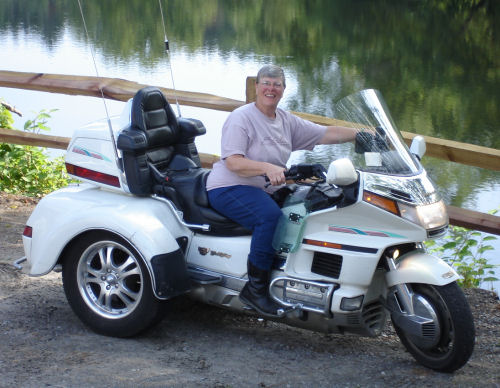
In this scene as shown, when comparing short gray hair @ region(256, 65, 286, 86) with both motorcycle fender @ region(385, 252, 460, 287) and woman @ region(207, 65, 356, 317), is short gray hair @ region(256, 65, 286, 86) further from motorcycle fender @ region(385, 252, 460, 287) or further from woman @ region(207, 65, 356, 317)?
motorcycle fender @ region(385, 252, 460, 287)

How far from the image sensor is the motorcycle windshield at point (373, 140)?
3.87 meters

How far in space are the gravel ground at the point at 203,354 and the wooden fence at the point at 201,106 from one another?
83 cm

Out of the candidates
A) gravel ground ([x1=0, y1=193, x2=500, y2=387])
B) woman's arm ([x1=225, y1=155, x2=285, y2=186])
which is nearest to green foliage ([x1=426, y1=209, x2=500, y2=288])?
gravel ground ([x1=0, y1=193, x2=500, y2=387])

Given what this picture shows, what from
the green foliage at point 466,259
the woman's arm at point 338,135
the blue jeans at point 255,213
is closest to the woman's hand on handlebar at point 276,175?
the blue jeans at point 255,213

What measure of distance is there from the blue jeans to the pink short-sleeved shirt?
0.20 feet

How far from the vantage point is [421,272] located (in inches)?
147

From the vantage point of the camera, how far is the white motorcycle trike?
12.3 ft

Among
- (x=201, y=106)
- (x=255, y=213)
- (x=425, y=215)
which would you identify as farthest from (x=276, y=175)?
(x=201, y=106)

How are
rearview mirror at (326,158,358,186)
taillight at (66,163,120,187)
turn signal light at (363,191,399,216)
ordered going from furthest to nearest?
taillight at (66,163,120,187) < turn signal light at (363,191,399,216) < rearview mirror at (326,158,358,186)

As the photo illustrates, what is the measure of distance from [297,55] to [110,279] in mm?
12554

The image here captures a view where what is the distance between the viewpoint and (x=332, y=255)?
3938mm

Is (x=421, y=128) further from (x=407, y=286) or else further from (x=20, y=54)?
(x=407, y=286)

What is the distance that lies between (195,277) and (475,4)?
20.1 meters

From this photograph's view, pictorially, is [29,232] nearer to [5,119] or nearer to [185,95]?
[185,95]
